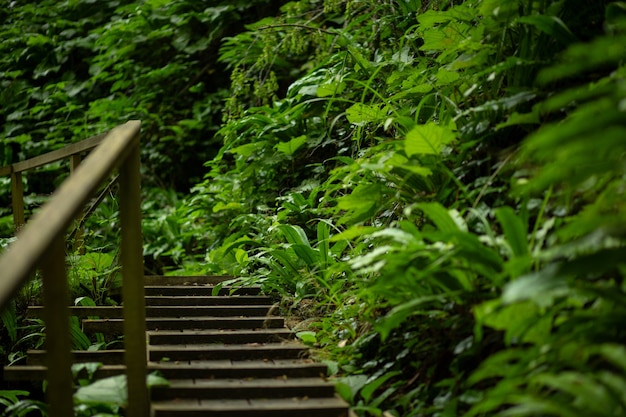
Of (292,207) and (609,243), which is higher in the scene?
(609,243)

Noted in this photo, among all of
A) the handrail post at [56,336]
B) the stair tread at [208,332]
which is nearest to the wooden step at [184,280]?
the stair tread at [208,332]

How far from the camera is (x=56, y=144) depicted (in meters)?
8.04

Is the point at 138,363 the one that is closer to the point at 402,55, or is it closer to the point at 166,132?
the point at 402,55

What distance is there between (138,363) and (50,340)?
0.41 meters

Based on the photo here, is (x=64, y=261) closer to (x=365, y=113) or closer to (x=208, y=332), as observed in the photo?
(x=208, y=332)

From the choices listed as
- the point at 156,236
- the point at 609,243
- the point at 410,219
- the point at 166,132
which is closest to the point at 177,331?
the point at 410,219

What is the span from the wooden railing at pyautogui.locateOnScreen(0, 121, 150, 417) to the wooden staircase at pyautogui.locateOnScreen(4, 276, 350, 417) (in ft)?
0.83

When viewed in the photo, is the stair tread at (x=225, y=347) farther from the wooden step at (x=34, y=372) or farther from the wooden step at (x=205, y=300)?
the wooden step at (x=205, y=300)

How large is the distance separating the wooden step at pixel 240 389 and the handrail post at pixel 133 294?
0.17 meters

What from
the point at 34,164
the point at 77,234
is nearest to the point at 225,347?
the point at 77,234

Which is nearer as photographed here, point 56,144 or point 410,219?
point 410,219

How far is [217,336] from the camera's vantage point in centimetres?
306

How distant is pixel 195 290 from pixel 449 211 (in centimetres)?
195

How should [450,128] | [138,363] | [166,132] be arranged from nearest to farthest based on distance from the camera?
[138,363], [450,128], [166,132]
